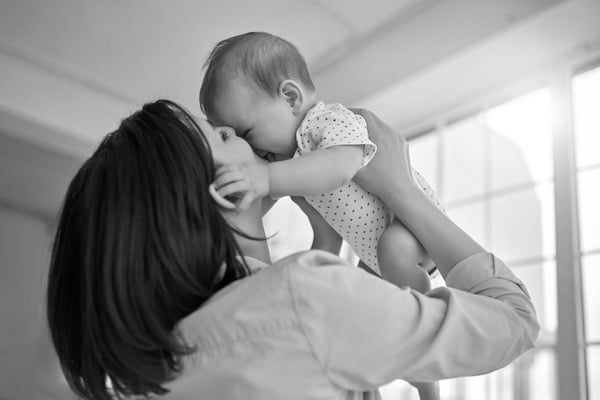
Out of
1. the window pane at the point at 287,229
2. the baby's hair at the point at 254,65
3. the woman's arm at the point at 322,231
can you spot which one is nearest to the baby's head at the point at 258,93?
the baby's hair at the point at 254,65

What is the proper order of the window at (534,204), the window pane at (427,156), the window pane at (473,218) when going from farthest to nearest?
1. the window pane at (427,156)
2. the window pane at (473,218)
3. the window at (534,204)

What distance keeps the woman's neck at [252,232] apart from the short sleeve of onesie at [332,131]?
164 mm

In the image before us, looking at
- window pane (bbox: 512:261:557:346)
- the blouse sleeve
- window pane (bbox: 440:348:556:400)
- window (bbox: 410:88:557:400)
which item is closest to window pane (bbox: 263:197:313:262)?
window (bbox: 410:88:557:400)

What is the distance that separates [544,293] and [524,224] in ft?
1.09

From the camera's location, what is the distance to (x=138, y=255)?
2.32 feet

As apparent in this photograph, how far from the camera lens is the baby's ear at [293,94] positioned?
115cm

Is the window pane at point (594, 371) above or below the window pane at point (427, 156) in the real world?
below

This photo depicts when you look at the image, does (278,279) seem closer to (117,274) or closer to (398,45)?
(117,274)

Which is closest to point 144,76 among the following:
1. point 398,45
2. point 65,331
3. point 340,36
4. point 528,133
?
point 340,36

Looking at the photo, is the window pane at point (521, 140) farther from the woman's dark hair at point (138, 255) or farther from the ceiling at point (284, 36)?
the woman's dark hair at point (138, 255)

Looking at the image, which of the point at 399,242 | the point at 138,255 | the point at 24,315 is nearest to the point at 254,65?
the point at 399,242

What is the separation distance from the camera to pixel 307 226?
4.26 m

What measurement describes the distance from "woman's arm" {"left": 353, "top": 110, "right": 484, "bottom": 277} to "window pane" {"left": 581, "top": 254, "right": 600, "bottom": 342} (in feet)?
5.68

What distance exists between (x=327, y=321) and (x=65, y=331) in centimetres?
32
